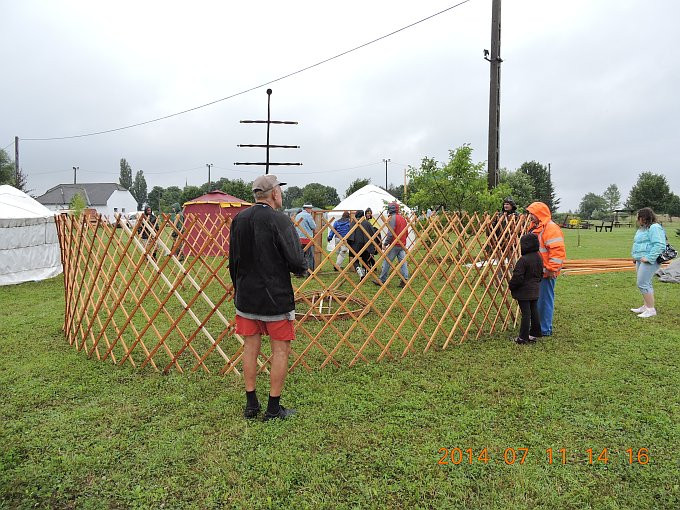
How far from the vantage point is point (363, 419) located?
240 centimetres

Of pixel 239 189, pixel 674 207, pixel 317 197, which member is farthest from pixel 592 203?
pixel 239 189

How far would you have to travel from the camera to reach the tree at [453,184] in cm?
686

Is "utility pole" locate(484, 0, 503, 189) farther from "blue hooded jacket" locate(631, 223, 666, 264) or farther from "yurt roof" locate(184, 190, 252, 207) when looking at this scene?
"yurt roof" locate(184, 190, 252, 207)

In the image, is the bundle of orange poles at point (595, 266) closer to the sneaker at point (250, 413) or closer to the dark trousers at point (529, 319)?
the dark trousers at point (529, 319)

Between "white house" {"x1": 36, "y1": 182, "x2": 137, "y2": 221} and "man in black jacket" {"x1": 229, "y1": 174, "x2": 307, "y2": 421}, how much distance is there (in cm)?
4487

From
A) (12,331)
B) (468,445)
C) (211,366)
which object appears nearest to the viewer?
(468,445)

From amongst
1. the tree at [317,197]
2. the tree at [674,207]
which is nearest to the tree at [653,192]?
the tree at [674,207]

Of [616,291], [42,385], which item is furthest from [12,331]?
[616,291]

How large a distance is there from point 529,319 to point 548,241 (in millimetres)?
663

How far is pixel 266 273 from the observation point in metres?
2.28

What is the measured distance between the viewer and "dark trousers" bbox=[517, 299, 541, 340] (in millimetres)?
3594

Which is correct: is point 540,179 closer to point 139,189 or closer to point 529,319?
point 529,319

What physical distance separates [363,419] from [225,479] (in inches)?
31.4

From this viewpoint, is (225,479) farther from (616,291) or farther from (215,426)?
(616,291)
